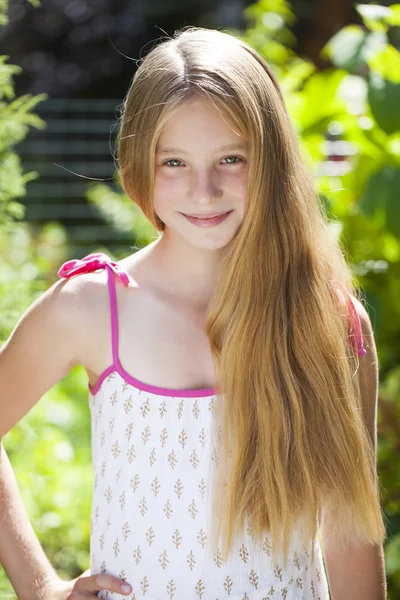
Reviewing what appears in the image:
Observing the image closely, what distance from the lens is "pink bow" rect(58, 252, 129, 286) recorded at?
171 cm

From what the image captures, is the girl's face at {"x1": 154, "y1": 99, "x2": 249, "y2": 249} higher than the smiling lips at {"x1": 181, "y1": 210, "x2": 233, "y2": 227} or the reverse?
higher

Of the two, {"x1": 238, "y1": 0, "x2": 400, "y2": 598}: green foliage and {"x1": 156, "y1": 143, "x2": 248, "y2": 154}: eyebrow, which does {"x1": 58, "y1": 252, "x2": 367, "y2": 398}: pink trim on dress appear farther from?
{"x1": 238, "y1": 0, "x2": 400, "y2": 598}: green foliage

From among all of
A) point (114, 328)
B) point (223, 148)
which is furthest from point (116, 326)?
point (223, 148)

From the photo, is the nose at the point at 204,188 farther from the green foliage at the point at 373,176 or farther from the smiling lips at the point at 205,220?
the green foliage at the point at 373,176

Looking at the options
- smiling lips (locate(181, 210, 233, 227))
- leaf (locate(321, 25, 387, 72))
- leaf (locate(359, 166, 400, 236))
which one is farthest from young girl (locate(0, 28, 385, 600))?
leaf (locate(321, 25, 387, 72))

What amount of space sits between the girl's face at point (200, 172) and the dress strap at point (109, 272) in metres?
0.14

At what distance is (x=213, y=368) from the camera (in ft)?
5.55

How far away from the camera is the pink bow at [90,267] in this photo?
1.71m

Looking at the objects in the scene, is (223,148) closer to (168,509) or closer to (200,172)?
(200,172)

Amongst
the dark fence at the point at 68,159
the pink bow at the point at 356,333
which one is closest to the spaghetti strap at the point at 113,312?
the pink bow at the point at 356,333

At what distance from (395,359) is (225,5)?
560cm

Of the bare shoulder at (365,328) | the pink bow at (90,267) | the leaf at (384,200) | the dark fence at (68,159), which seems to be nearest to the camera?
the pink bow at (90,267)

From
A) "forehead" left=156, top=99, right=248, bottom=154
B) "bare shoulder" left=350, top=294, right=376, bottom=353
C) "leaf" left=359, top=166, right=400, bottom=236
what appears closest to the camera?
"forehead" left=156, top=99, right=248, bottom=154

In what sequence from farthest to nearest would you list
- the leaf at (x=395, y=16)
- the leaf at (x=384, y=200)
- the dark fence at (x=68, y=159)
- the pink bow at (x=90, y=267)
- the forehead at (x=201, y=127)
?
the dark fence at (x=68, y=159) < the leaf at (x=395, y=16) < the leaf at (x=384, y=200) < the pink bow at (x=90, y=267) < the forehead at (x=201, y=127)
